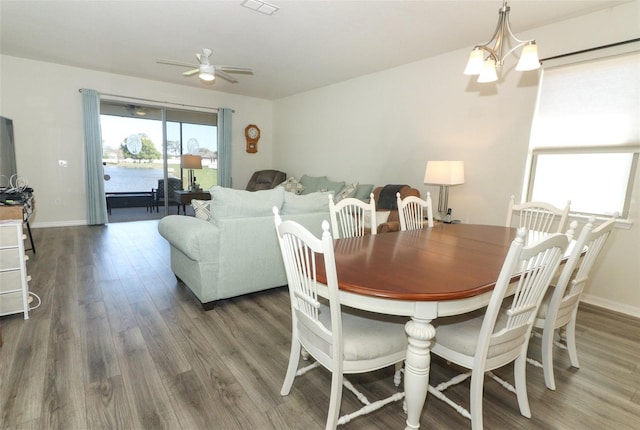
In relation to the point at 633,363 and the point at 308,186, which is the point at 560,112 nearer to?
the point at 633,363

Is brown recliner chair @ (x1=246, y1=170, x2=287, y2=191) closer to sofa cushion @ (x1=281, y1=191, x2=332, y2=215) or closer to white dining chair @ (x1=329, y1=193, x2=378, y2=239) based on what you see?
sofa cushion @ (x1=281, y1=191, x2=332, y2=215)

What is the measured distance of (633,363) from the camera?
206 centimetres

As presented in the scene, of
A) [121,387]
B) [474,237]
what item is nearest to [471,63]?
Result: [474,237]

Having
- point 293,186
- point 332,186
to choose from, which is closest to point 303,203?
point 332,186

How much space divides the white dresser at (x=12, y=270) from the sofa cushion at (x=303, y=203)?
6.33 ft

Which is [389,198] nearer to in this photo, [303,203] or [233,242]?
[303,203]

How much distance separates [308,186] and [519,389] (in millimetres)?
4940

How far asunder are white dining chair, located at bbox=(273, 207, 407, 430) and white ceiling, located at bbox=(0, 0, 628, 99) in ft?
8.47

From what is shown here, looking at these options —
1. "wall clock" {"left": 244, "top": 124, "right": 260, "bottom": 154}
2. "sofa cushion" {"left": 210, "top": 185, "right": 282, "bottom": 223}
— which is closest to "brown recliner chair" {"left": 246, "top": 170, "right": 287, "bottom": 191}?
"wall clock" {"left": 244, "top": 124, "right": 260, "bottom": 154}

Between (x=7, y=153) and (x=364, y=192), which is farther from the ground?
(x=7, y=153)

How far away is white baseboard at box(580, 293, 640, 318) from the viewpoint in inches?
110

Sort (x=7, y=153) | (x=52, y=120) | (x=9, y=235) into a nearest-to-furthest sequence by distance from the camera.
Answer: (x=9, y=235) → (x=7, y=153) → (x=52, y=120)

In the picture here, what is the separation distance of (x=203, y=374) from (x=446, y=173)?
295 cm

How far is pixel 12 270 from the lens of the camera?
2242 millimetres
